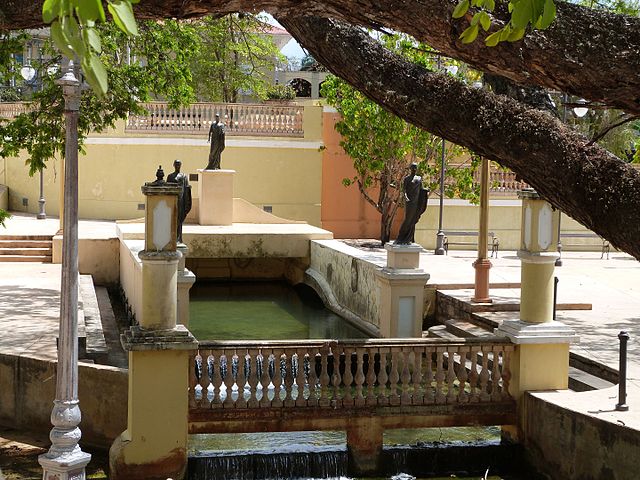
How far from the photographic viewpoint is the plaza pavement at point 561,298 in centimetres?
1108

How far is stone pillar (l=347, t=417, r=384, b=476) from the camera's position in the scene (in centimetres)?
1081

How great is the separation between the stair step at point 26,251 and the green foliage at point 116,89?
5.16 metres

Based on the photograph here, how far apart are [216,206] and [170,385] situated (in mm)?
15060

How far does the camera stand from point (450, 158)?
26.6 meters

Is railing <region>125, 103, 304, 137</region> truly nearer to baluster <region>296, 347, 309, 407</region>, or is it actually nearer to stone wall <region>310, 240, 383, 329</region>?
stone wall <region>310, 240, 383, 329</region>

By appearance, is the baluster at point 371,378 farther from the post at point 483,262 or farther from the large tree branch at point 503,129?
the post at point 483,262

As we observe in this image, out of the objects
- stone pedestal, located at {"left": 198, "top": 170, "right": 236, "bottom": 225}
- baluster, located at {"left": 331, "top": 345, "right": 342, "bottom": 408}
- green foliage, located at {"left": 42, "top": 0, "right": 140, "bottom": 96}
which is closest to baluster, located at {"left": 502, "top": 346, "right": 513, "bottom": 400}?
baluster, located at {"left": 331, "top": 345, "right": 342, "bottom": 408}

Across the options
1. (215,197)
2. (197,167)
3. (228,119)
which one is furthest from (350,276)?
(228,119)

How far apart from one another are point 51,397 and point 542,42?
8.76 metres

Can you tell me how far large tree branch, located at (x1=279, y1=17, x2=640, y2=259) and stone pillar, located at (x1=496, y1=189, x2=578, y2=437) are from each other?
19.1 ft

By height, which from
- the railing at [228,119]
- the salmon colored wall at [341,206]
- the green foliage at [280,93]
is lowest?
the salmon colored wall at [341,206]

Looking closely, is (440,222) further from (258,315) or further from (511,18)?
(511,18)

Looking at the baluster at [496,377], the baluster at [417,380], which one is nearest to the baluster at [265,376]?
the baluster at [417,380]

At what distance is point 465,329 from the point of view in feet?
50.5
